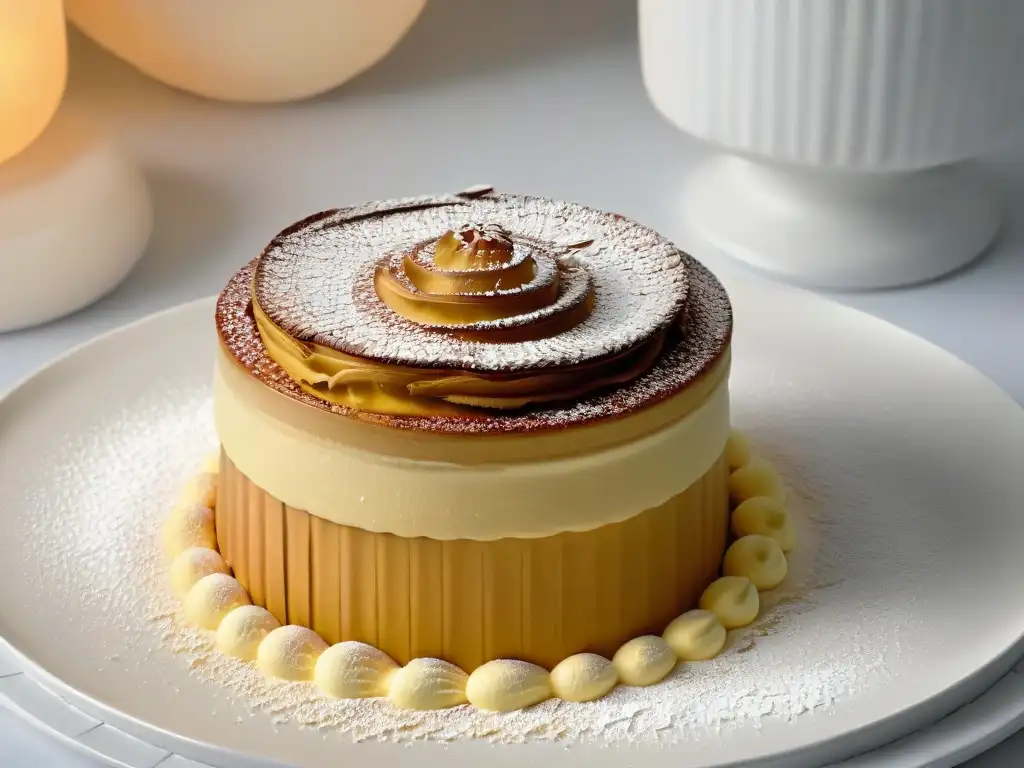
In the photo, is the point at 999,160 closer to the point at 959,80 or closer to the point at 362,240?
the point at 959,80

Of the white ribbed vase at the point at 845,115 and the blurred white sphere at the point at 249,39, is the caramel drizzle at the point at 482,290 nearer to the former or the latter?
the white ribbed vase at the point at 845,115

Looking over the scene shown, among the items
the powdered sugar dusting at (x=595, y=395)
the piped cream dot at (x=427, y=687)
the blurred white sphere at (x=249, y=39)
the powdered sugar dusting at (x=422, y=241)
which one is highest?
the powdered sugar dusting at (x=422, y=241)

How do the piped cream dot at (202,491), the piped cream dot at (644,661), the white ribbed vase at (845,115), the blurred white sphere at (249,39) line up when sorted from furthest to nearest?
1. the blurred white sphere at (249,39)
2. the white ribbed vase at (845,115)
3. the piped cream dot at (202,491)
4. the piped cream dot at (644,661)

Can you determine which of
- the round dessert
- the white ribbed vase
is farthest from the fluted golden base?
the white ribbed vase

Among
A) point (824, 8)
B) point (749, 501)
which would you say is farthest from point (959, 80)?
point (749, 501)

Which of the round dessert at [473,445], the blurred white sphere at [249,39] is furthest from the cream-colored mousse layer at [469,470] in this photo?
the blurred white sphere at [249,39]

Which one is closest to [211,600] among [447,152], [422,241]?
[422,241]
